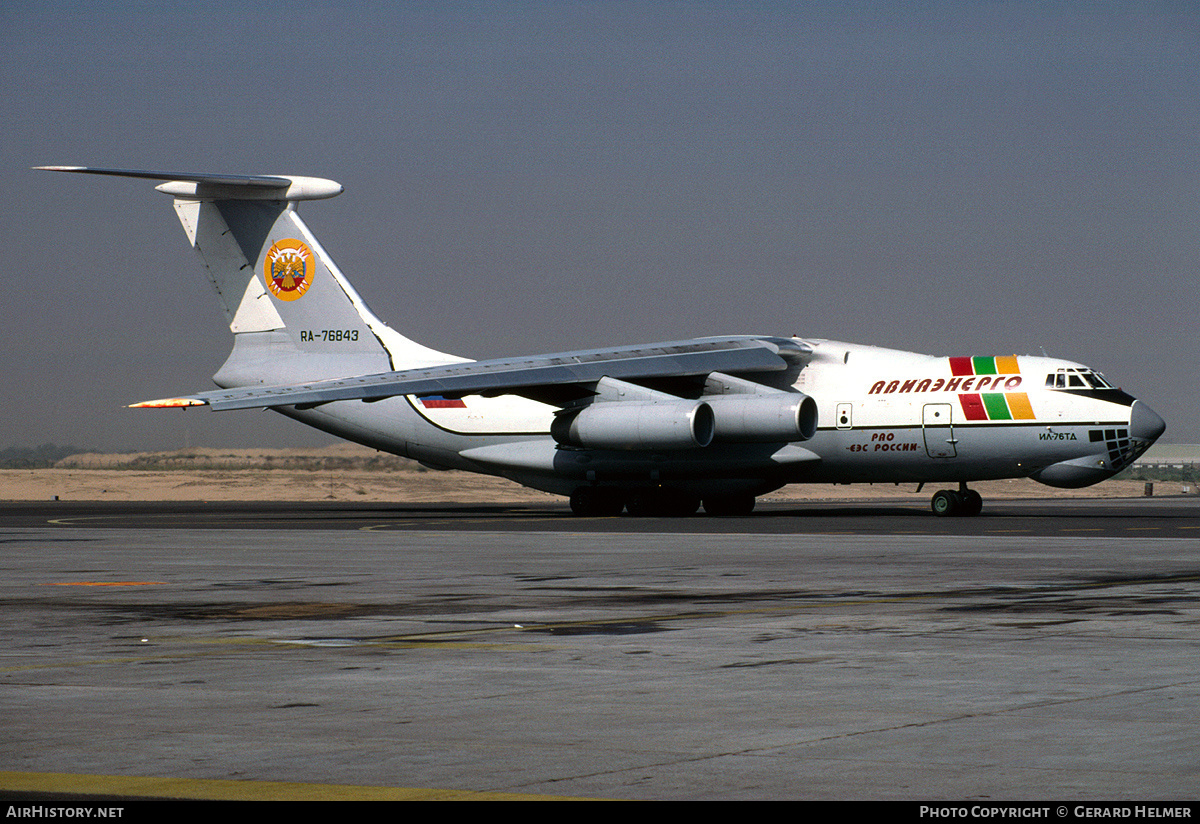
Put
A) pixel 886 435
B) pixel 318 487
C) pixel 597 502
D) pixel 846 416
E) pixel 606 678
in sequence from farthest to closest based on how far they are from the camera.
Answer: pixel 318 487 → pixel 597 502 → pixel 846 416 → pixel 886 435 → pixel 606 678

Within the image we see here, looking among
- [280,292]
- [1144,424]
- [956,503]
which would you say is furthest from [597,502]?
[1144,424]

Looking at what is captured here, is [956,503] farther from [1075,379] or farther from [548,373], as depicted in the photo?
[548,373]

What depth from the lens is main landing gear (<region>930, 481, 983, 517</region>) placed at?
107 feet

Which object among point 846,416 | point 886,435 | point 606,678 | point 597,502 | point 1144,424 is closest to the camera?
point 606,678

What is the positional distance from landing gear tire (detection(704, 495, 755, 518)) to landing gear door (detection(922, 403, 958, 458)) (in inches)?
186

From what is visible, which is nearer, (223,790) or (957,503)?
(223,790)

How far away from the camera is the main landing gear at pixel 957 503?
3275 cm

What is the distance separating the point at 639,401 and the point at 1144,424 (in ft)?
34.7

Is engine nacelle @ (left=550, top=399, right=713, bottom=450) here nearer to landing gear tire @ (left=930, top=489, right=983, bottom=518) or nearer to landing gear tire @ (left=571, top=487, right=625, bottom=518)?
landing gear tire @ (left=571, top=487, right=625, bottom=518)

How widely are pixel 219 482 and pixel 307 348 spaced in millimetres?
25882

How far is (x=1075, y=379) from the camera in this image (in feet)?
103

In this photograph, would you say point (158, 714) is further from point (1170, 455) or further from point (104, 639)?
point (1170, 455)

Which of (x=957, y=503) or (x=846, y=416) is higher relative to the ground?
(x=846, y=416)

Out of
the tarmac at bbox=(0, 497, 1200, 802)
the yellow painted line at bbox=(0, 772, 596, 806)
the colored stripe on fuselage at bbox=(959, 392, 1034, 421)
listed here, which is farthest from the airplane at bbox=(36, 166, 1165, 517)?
the yellow painted line at bbox=(0, 772, 596, 806)
